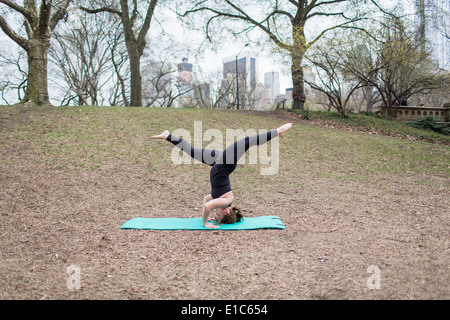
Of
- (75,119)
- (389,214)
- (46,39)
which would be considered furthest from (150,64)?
(389,214)

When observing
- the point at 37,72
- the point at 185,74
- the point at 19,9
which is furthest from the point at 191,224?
the point at 185,74

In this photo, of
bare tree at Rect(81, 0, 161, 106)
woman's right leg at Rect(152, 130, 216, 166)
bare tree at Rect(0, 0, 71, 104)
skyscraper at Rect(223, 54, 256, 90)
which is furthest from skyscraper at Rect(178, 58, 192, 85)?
woman's right leg at Rect(152, 130, 216, 166)

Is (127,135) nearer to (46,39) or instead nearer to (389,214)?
(46,39)

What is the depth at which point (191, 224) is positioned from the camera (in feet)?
17.8

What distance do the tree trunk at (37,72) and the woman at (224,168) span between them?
10.8 m

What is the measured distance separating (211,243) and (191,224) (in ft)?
2.91

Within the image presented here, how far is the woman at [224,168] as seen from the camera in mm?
5238

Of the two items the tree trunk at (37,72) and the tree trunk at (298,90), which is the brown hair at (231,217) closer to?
the tree trunk at (37,72)

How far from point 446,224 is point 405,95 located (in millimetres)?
18475

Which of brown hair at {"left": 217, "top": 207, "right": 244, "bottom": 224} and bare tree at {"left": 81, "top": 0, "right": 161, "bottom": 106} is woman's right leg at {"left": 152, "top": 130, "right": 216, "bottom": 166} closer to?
brown hair at {"left": 217, "top": 207, "right": 244, "bottom": 224}

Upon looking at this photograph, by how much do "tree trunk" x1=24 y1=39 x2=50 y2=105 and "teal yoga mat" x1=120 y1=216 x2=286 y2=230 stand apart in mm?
11005

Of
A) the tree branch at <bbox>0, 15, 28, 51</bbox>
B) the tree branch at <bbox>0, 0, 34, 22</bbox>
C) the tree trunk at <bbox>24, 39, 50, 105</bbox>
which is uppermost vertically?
the tree branch at <bbox>0, 0, 34, 22</bbox>

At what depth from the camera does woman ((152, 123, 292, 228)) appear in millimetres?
5238

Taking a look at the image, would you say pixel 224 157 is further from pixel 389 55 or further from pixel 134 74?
pixel 389 55
